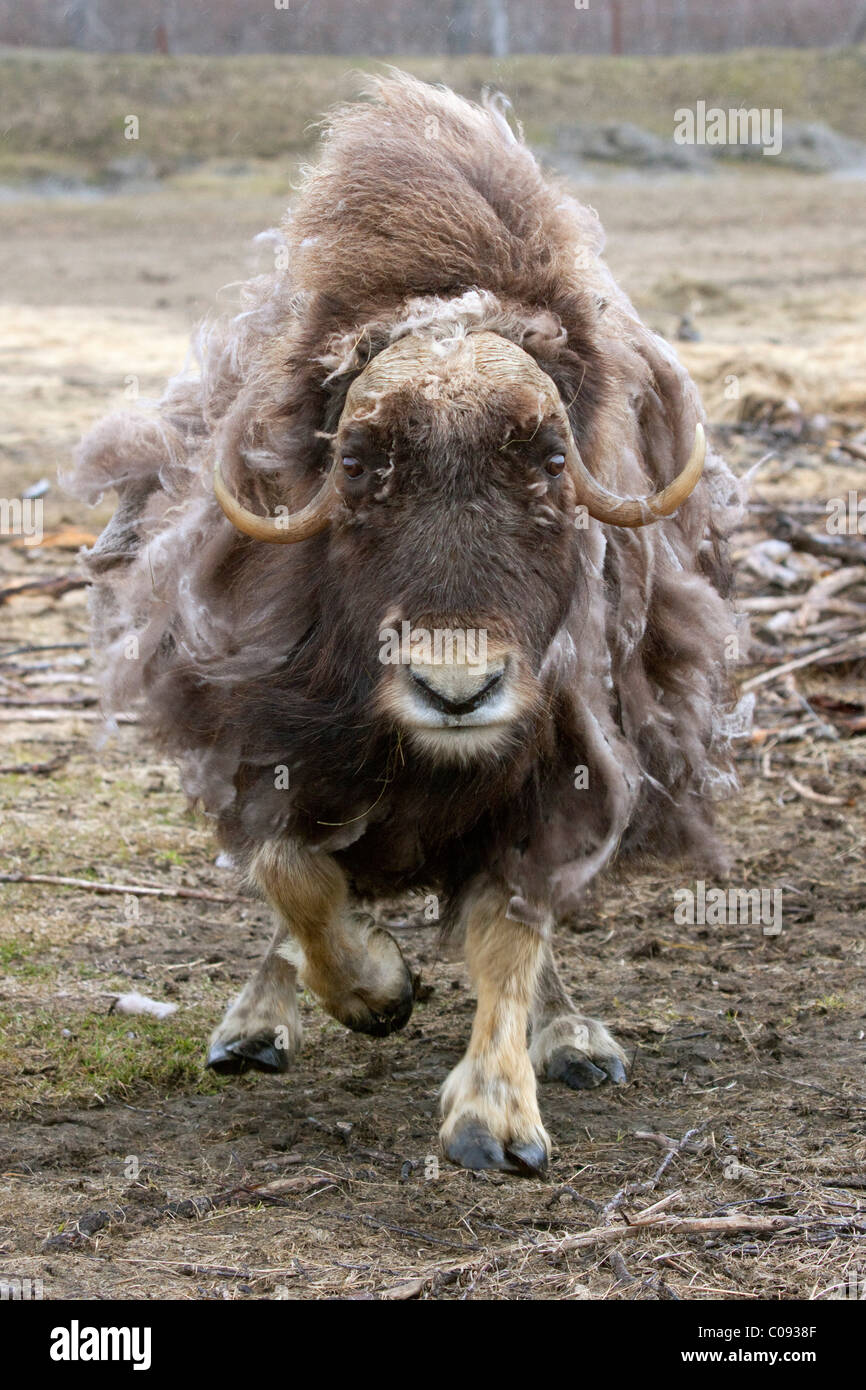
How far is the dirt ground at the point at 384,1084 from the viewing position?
262 cm

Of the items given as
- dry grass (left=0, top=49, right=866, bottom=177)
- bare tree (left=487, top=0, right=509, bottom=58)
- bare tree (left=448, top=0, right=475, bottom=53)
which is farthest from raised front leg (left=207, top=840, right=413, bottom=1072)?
dry grass (left=0, top=49, right=866, bottom=177)

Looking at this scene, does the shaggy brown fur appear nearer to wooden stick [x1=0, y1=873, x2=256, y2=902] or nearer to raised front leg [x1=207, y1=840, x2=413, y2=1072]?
raised front leg [x1=207, y1=840, x2=413, y2=1072]

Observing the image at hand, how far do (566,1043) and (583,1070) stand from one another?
0.09m

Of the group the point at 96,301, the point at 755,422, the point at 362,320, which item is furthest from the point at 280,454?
the point at 96,301

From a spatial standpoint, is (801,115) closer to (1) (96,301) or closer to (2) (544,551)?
(1) (96,301)

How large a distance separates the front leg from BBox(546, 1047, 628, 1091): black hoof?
0.37 metres

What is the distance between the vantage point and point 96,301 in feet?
43.8

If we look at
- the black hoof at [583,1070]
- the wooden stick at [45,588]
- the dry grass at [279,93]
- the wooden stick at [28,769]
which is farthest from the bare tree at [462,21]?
the black hoof at [583,1070]

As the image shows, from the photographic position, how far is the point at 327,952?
3.32 m

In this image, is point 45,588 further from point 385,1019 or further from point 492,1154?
point 492,1154

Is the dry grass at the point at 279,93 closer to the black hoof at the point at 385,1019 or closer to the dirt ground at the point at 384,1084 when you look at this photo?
the dirt ground at the point at 384,1084

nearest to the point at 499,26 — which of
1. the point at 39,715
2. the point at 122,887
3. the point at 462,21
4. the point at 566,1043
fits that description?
the point at 462,21

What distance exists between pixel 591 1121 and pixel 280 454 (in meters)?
1.42

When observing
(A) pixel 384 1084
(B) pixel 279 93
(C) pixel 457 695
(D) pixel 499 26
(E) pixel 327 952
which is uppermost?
(D) pixel 499 26
